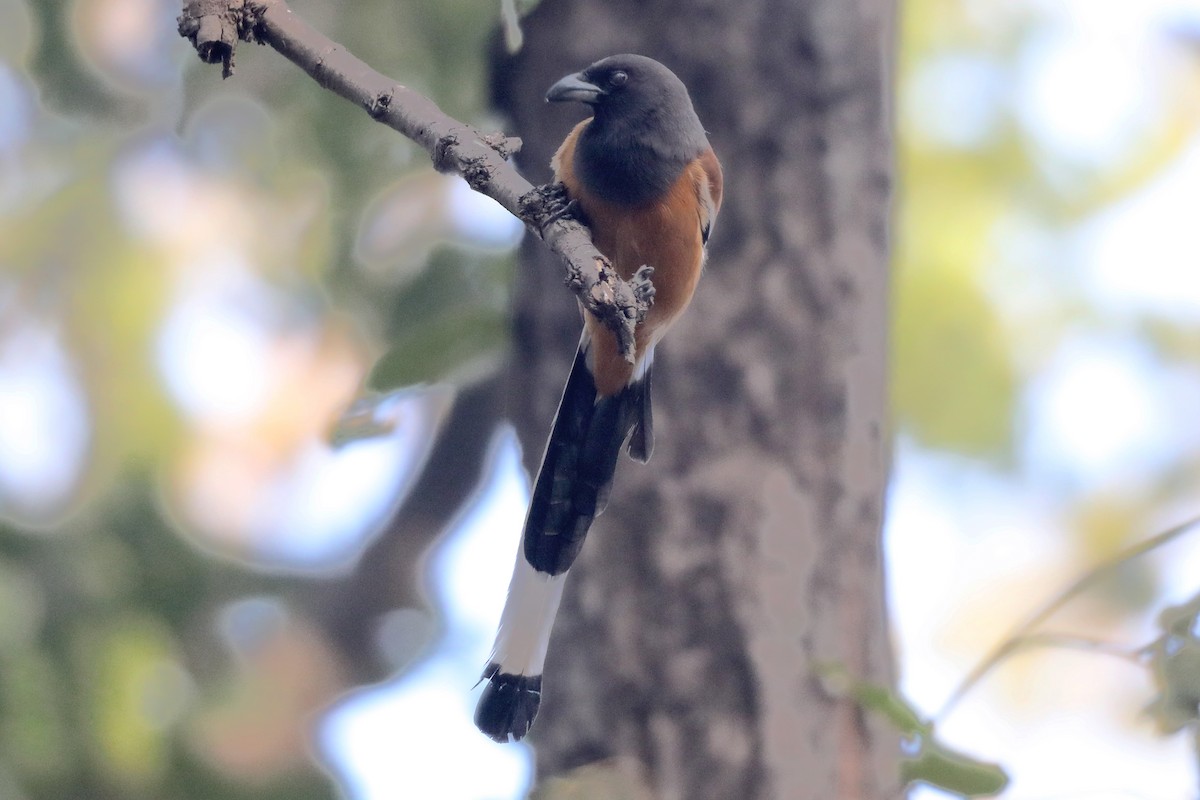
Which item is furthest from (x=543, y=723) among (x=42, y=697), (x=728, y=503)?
(x=42, y=697)

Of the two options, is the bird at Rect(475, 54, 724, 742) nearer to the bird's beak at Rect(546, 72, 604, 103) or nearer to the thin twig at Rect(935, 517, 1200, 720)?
the bird's beak at Rect(546, 72, 604, 103)

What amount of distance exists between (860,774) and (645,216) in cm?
101

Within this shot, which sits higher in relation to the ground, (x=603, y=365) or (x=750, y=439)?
(x=750, y=439)

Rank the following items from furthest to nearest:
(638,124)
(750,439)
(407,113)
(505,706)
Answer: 1. (750,439)
2. (638,124)
3. (505,706)
4. (407,113)

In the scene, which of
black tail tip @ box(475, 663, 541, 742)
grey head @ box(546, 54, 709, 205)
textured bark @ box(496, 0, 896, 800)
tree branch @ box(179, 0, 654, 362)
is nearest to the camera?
Result: tree branch @ box(179, 0, 654, 362)

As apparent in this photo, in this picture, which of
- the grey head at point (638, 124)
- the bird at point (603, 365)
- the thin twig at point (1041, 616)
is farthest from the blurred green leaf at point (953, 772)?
the grey head at point (638, 124)

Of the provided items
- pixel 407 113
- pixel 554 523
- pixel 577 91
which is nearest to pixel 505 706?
pixel 554 523

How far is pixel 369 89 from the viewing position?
0.70 meters

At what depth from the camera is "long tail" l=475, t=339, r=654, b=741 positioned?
803 millimetres

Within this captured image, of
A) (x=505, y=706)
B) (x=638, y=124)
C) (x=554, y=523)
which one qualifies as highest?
(x=638, y=124)

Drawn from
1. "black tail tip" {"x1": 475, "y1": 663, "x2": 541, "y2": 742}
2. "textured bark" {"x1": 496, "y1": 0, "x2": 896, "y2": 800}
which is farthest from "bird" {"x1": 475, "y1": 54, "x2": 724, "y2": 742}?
"textured bark" {"x1": 496, "y1": 0, "x2": 896, "y2": 800}

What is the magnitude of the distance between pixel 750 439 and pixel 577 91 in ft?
2.22

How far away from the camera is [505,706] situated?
2.66 feet

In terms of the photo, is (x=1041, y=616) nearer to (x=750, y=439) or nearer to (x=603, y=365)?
(x=750, y=439)
